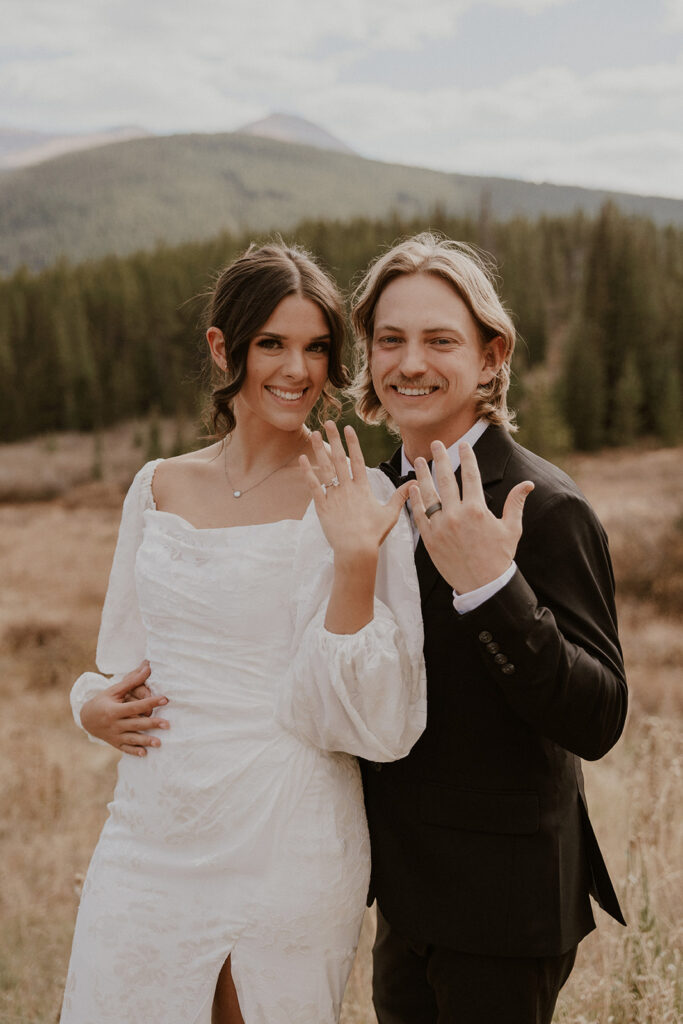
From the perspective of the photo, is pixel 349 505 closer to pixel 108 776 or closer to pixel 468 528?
pixel 468 528

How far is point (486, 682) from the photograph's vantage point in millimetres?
2176

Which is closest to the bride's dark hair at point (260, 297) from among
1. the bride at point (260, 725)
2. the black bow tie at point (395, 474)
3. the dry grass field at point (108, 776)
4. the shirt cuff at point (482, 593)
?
the bride at point (260, 725)

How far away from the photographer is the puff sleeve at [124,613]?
2814 mm

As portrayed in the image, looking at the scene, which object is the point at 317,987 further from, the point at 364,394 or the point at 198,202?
the point at 198,202

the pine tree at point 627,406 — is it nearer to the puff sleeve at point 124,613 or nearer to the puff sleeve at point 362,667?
the puff sleeve at point 124,613

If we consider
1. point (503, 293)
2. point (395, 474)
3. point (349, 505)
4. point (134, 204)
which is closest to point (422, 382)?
point (395, 474)

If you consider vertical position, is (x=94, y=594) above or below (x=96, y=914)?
below

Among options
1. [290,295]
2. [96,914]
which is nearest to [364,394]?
[290,295]

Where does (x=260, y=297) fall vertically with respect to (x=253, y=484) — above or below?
above

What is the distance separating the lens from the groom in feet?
6.25

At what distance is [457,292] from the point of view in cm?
233

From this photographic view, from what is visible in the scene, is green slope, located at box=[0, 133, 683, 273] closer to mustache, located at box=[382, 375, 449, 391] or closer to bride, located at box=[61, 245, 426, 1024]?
bride, located at box=[61, 245, 426, 1024]

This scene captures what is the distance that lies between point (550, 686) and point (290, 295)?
1.41 meters

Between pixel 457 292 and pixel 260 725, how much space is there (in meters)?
1.30
